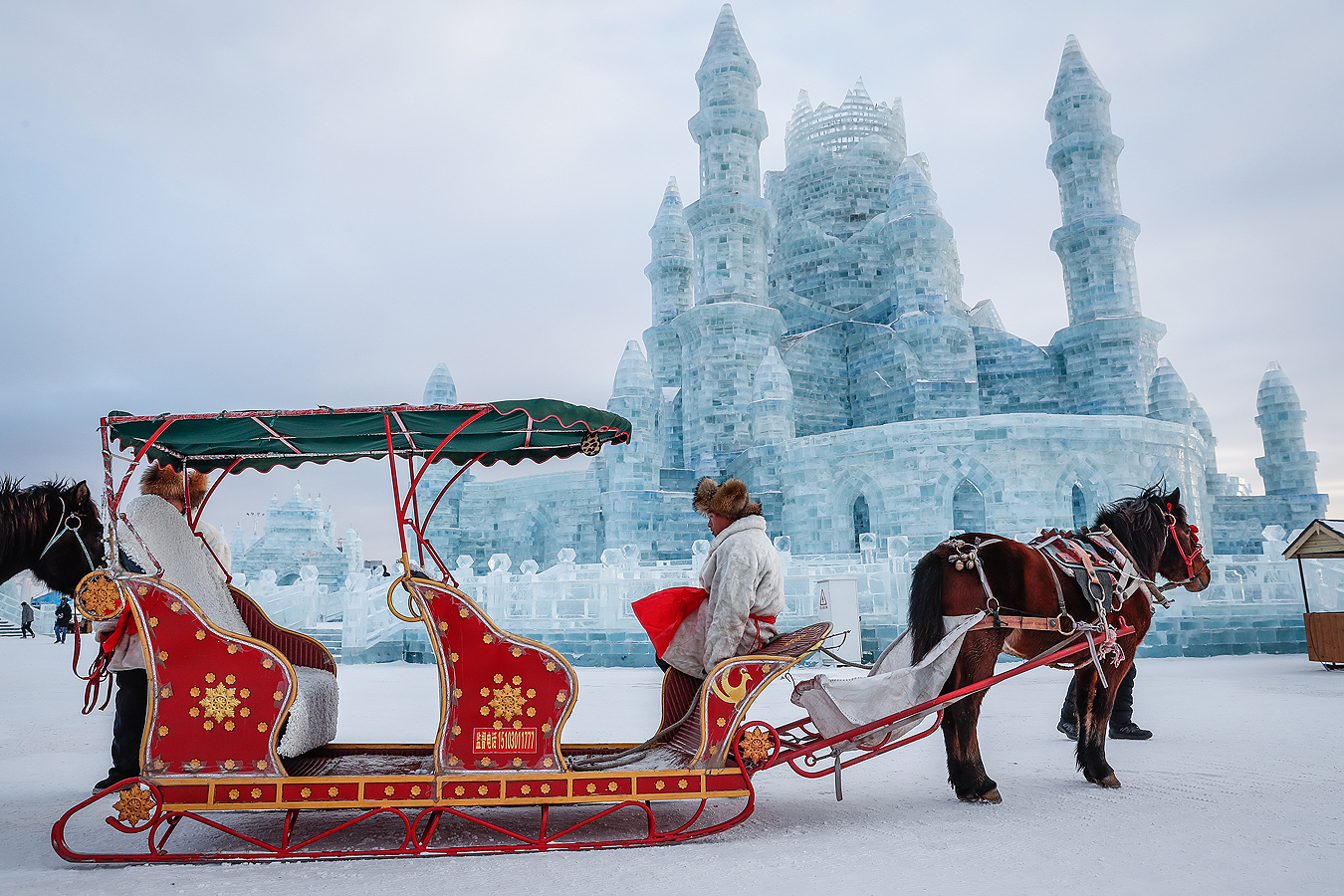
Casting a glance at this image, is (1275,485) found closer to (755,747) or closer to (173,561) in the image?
(755,747)

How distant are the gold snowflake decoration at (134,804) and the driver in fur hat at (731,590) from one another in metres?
2.39

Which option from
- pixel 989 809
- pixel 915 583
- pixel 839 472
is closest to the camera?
pixel 989 809

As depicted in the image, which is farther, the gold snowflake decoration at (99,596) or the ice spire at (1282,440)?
the ice spire at (1282,440)

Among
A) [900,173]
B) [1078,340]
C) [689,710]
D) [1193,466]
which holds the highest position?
[900,173]

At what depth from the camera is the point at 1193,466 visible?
17875 millimetres

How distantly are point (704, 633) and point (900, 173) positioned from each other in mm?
22552

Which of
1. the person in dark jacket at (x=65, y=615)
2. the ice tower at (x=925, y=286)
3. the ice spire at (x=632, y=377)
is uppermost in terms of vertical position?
the ice tower at (x=925, y=286)

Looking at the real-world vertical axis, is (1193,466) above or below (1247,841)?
above

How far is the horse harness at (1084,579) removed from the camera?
4.42 m

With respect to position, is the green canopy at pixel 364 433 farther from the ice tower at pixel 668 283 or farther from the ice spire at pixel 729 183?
the ice tower at pixel 668 283

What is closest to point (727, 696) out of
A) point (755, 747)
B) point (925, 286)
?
point (755, 747)

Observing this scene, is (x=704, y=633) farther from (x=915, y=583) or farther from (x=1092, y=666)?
(x=1092, y=666)

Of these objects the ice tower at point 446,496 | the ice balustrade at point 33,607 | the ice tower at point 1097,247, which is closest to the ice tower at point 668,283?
the ice tower at point 446,496

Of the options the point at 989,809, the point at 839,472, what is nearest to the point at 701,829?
the point at 989,809
